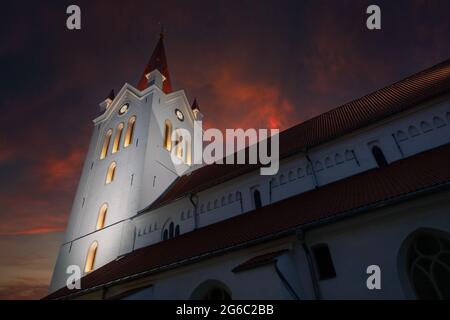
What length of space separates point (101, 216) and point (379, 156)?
15872 millimetres

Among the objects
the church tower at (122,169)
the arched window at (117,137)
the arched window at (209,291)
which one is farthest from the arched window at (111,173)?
the arched window at (209,291)

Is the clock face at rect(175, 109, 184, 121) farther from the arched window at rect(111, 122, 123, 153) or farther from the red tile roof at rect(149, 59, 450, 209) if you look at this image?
the red tile roof at rect(149, 59, 450, 209)

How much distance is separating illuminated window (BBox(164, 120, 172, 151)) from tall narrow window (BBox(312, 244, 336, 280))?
15.6 meters

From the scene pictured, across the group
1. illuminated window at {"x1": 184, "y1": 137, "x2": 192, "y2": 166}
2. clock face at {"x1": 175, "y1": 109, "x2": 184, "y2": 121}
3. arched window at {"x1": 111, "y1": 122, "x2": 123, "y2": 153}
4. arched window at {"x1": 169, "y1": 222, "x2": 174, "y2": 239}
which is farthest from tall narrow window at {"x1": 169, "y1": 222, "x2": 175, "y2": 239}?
clock face at {"x1": 175, "y1": 109, "x2": 184, "y2": 121}

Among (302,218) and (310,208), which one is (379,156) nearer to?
(310,208)

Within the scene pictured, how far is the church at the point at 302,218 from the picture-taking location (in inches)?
260

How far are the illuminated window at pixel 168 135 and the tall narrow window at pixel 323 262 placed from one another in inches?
616

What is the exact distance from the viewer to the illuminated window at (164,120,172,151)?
21.8 metres

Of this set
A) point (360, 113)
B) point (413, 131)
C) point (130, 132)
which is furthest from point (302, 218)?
point (130, 132)

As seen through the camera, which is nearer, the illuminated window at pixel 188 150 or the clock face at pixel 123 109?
the illuminated window at pixel 188 150

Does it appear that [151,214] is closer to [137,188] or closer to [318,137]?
[137,188]

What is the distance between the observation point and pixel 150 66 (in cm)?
2991

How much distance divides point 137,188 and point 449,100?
15454 millimetres

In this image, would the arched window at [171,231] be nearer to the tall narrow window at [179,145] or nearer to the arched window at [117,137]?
the tall narrow window at [179,145]
